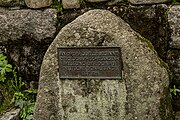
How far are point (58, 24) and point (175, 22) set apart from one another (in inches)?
33.3

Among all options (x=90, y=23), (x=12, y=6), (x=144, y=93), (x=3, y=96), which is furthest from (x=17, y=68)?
(x=144, y=93)

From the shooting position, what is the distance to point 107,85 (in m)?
2.53

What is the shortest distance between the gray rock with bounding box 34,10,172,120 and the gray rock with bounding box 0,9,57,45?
21.5 inches

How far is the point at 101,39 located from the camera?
248 cm

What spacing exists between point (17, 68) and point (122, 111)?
110 centimetres

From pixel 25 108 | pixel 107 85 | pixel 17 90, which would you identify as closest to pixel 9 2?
pixel 17 90

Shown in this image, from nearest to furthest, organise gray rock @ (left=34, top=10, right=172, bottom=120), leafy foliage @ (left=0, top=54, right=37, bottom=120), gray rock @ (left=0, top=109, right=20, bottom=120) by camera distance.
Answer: gray rock @ (left=34, top=10, right=172, bottom=120)
gray rock @ (left=0, top=109, right=20, bottom=120)
leafy foliage @ (left=0, top=54, right=37, bottom=120)

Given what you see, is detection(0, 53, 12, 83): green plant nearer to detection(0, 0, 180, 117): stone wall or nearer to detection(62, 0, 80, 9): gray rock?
detection(0, 0, 180, 117): stone wall

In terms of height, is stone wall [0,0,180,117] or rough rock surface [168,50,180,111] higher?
stone wall [0,0,180,117]

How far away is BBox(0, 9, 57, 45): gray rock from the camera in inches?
122

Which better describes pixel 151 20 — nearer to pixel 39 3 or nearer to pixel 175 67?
pixel 175 67

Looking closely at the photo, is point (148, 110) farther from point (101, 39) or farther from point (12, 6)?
point (12, 6)

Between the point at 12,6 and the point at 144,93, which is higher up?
the point at 12,6

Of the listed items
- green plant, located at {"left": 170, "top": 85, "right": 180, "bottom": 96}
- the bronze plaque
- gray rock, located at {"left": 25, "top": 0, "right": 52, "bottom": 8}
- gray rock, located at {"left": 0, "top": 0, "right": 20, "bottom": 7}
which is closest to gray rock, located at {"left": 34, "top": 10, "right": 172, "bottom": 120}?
the bronze plaque
